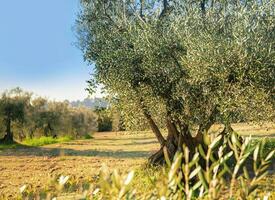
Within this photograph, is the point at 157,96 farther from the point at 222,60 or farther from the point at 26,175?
the point at 26,175

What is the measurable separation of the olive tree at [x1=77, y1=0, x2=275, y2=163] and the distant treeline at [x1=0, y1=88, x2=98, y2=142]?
42.2 meters

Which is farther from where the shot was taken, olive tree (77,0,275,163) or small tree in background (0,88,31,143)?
small tree in background (0,88,31,143)

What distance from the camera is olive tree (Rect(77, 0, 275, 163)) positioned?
18906 millimetres

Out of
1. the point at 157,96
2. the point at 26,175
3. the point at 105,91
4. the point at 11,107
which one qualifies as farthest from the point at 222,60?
the point at 11,107

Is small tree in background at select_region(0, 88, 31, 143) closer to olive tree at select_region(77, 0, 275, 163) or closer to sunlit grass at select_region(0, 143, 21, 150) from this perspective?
sunlit grass at select_region(0, 143, 21, 150)

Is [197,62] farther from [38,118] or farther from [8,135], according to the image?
[38,118]

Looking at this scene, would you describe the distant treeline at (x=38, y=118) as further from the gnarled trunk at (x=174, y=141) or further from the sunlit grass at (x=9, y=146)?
the gnarled trunk at (x=174, y=141)

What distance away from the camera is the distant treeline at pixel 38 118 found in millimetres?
62500

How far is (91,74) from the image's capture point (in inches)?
974

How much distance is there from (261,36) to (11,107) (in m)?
49.2

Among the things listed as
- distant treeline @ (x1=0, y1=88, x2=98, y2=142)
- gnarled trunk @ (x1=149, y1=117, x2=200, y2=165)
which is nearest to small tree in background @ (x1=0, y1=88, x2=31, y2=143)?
distant treeline @ (x1=0, y1=88, x2=98, y2=142)

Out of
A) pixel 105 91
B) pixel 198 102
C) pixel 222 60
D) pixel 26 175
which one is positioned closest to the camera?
pixel 222 60

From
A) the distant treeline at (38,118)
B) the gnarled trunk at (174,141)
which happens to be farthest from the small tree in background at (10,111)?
the gnarled trunk at (174,141)

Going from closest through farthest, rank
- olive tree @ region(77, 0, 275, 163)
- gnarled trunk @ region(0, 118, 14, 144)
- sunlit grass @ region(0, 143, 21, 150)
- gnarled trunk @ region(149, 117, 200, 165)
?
1. olive tree @ region(77, 0, 275, 163)
2. gnarled trunk @ region(149, 117, 200, 165)
3. sunlit grass @ region(0, 143, 21, 150)
4. gnarled trunk @ region(0, 118, 14, 144)
